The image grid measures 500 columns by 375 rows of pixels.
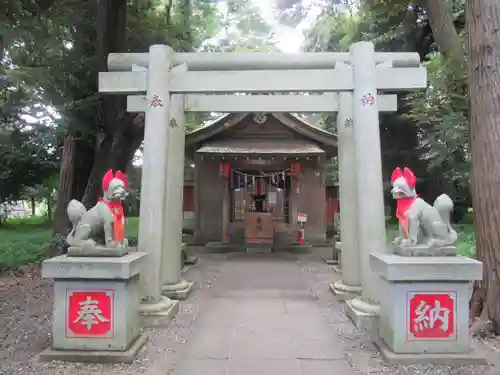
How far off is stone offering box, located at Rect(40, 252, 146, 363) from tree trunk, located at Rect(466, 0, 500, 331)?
4051 mm

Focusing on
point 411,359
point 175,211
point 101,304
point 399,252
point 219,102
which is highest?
point 219,102

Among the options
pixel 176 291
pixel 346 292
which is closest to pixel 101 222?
pixel 176 291

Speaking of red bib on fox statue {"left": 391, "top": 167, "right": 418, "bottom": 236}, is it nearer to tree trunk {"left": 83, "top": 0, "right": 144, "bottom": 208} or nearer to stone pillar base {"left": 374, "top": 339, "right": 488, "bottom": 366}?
stone pillar base {"left": 374, "top": 339, "right": 488, "bottom": 366}

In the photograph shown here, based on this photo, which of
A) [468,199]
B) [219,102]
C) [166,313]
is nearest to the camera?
[166,313]

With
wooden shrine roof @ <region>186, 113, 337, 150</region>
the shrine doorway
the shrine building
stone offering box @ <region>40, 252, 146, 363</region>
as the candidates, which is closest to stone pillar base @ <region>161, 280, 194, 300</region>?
stone offering box @ <region>40, 252, 146, 363</region>

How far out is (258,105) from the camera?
650 centimetres

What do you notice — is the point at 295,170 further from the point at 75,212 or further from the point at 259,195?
the point at 75,212

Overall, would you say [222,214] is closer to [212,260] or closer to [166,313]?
[212,260]

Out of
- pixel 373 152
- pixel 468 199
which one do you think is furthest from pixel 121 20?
pixel 468 199

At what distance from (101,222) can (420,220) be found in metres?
3.43

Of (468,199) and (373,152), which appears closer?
(373,152)

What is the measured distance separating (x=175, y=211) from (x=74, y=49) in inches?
176

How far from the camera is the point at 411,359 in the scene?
408 centimetres

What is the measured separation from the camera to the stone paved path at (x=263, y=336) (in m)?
4.12
